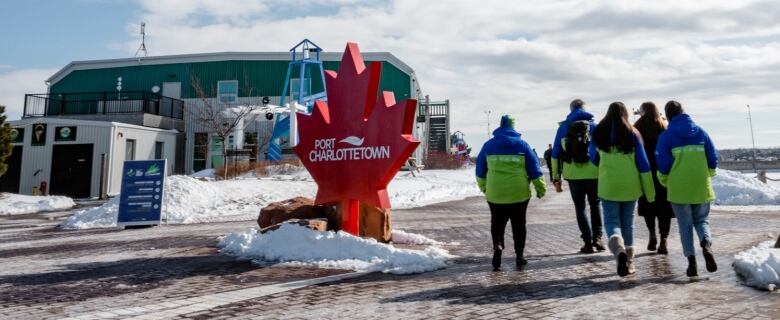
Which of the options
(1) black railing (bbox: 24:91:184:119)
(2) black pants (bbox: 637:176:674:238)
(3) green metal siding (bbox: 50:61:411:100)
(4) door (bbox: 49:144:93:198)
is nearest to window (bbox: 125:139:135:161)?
(4) door (bbox: 49:144:93:198)

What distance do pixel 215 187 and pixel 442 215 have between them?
7.72 m

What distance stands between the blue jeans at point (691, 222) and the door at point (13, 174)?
26607 mm

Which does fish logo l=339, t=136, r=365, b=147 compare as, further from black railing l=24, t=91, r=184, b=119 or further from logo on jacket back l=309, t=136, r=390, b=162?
black railing l=24, t=91, r=184, b=119

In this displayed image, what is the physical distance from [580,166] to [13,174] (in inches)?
1013

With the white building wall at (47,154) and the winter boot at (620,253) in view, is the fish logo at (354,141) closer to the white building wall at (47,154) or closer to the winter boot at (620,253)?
the winter boot at (620,253)

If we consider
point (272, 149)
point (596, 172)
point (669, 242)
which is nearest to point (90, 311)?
point (596, 172)

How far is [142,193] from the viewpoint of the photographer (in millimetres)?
11734

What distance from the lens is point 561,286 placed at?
14.8 ft

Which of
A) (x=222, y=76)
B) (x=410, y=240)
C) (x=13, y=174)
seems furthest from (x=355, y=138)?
(x=222, y=76)

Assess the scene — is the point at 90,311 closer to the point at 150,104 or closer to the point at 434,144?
the point at 150,104

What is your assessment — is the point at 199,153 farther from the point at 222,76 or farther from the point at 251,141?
the point at 222,76

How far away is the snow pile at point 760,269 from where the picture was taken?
13.9 ft

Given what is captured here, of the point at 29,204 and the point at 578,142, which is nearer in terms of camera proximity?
the point at 578,142

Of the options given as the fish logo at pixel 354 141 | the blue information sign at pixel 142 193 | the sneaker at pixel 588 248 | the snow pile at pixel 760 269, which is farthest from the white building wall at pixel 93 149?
the snow pile at pixel 760 269
